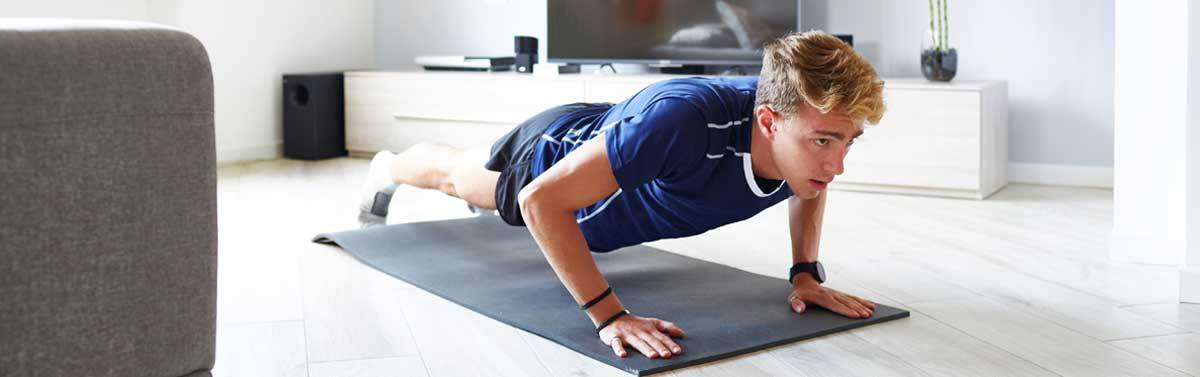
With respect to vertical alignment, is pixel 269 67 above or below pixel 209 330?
above

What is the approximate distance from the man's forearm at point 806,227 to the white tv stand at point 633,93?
5.57ft

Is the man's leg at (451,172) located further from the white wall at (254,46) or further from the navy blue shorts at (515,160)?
the white wall at (254,46)

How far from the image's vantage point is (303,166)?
4707 millimetres

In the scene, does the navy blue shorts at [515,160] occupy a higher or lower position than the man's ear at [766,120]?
lower

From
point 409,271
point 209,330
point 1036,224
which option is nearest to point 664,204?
point 409,271

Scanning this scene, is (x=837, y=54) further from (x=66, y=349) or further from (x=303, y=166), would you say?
(x=303, y=166)

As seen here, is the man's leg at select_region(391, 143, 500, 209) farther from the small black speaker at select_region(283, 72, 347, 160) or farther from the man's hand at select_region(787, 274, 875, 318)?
the small black speaker at select_region(283, 72, 347, 160)

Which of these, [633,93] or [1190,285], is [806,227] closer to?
[1190,285]

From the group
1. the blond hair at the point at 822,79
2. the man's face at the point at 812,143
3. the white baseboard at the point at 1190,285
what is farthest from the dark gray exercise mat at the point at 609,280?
the white baseboard at the point at 1190,285

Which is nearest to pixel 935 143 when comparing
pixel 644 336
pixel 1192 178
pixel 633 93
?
pixel 633 93

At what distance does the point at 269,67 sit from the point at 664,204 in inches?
136

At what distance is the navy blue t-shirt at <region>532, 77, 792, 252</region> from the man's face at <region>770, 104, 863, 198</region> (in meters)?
0.10

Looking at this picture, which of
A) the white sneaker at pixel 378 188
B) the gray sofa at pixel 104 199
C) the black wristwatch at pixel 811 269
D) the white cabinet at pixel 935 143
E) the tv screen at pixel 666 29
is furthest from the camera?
the tv screen at pixel 666 29

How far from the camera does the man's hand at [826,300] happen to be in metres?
1.98
